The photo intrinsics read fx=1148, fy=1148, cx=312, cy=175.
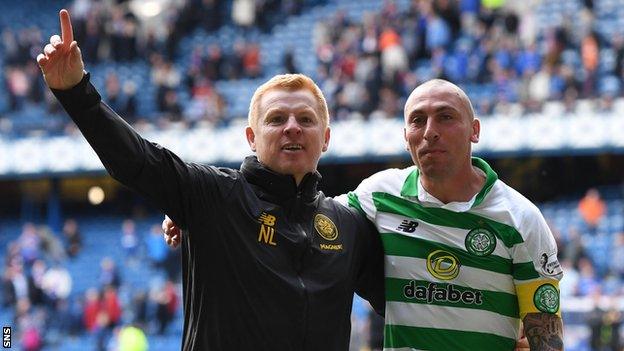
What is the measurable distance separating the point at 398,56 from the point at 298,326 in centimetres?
1624

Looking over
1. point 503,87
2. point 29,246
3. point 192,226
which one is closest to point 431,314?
point 192,226

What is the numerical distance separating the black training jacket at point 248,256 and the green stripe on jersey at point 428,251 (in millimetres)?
440

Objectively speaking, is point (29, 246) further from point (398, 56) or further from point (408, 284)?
point (408, 284)

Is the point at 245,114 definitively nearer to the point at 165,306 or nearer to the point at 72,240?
the point at 72,240

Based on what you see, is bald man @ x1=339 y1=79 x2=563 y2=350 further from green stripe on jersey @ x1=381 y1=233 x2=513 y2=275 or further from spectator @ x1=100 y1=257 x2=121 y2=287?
spectator @ x1=100 y1=257 x2=121 y2=287

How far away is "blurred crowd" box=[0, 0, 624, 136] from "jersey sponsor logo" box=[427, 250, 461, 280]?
45.7 ft

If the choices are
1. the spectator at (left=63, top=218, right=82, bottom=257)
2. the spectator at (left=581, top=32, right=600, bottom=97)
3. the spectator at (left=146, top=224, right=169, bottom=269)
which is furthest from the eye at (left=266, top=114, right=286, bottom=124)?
the spectator at (left=63, top=218, right=82, bottom=257)

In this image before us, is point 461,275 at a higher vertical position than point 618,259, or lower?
lower

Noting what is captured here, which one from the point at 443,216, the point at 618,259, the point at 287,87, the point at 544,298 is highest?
the point at 618,259

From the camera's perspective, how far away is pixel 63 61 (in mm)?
3342

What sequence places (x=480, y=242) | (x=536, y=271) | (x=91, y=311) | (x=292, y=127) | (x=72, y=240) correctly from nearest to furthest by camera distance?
(x=292, y=127) < (x=536, y=271) < (x=480, y=242) < (x=91, y=311) < (x=72, y=240)

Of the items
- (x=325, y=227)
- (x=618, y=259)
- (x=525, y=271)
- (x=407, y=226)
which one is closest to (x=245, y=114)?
(x=618, y=259)

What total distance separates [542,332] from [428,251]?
0.52m

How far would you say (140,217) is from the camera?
21.9m
